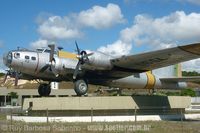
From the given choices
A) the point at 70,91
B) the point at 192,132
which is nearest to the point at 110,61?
the point at 192,132

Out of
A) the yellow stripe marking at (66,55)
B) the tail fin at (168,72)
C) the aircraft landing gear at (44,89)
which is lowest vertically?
the aircraft landing gear at (44,89)

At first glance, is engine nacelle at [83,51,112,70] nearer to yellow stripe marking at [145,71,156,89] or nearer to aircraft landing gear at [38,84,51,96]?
aircraft landing gear at [38,84,51,96]

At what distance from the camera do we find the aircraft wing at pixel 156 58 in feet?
73.7

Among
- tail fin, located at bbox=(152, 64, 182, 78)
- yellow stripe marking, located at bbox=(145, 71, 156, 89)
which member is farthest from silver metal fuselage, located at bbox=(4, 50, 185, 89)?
tail fin, located at bbox=(152, 64, 182, 78)

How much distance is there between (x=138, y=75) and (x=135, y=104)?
3.57 metres

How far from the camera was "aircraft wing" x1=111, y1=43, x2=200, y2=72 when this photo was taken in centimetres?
2245

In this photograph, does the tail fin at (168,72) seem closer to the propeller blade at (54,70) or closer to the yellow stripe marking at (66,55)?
the yellow stripe marking at (66,55)

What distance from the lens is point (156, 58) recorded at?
24.7 m

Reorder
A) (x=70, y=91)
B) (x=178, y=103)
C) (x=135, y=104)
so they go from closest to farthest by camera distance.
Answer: (x=135, y=104) → (x=178, y=103) → (x=70, y=91)

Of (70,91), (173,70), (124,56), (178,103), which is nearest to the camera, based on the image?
(124,56)

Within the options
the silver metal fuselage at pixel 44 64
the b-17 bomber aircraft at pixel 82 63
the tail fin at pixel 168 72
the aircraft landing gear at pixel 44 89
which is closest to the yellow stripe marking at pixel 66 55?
the b-17 bomber aircraft at pixel 82 63

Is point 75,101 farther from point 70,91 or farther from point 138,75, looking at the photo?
point 70,91

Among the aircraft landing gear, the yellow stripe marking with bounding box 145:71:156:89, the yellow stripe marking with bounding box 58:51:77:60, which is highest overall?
the yellow stripe marking with bounding box 58:51:77:60

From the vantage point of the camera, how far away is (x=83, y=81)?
25672 mm
